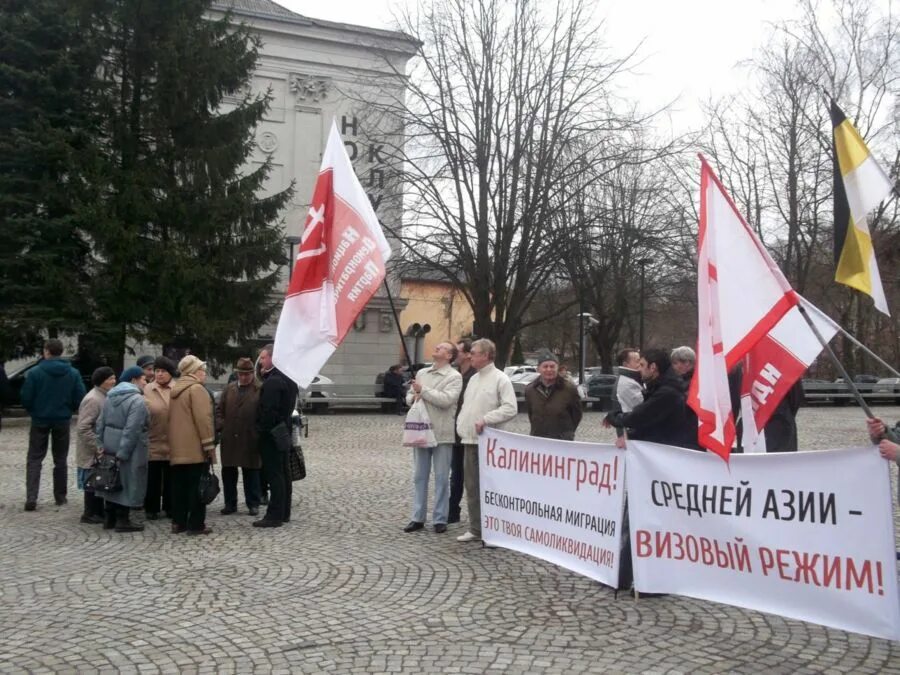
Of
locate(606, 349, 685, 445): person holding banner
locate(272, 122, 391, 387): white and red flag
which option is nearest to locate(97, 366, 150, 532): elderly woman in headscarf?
locate(272, 122, 391, 387): white and red flag

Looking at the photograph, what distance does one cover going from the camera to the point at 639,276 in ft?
115

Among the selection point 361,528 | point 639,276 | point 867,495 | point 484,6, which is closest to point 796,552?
point 867,495

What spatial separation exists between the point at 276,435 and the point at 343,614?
318 cm

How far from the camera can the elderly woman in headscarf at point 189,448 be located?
848 cm

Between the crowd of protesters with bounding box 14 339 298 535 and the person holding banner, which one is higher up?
the person holding banner

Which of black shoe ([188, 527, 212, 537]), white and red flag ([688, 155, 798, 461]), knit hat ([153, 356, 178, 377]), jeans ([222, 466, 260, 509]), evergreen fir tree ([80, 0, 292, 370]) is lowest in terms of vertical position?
black shoe ([188, 527, 212, 537])

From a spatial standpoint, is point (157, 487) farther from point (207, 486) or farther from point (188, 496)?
point (207, 486)

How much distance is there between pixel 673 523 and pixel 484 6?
23.6 m

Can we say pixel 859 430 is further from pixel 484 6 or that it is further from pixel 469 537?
pixel 469 537

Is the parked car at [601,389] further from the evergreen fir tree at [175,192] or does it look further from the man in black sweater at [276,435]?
the man in black sweater at [276,435]

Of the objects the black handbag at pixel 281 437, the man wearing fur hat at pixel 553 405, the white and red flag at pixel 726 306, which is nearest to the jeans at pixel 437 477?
the man wearing fur hat at pixel 553 405

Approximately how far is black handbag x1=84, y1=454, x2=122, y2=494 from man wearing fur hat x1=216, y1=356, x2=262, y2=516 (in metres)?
1.22

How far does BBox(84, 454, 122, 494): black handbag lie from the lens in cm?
859

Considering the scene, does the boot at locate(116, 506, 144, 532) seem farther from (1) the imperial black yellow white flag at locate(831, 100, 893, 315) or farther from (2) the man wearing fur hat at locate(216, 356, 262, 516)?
(1) the imperial black yellow white flag at locate(831, 100, 893, 315)
